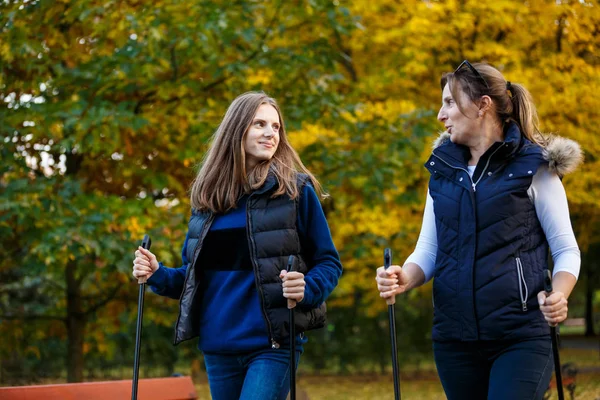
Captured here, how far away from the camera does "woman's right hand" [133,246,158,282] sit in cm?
400

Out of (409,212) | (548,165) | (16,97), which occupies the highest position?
(16,97)

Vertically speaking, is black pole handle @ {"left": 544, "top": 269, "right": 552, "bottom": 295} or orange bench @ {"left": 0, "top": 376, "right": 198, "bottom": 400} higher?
black pole handle @ {"left": 544, "top": 269, "right": 552, "bottom": 295}

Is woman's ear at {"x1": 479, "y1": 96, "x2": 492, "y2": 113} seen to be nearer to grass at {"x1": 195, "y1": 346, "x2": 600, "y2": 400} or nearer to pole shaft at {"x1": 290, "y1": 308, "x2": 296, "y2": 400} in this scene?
pole shaft at {"x1": 290, "y1": 308, "x2": 296, "y2": 400}

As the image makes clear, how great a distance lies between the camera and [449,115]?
12.0ft

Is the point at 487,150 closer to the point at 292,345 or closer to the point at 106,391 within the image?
the point at 292,345

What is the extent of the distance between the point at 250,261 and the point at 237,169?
0.45 m

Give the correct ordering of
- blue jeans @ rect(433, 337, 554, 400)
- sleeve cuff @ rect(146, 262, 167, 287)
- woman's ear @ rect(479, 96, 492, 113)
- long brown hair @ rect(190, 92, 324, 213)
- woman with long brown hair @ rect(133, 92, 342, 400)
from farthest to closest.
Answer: sleeve cuff @ rect(146, 262, 167, 287) < long brown hair @ rect(190, 92, 324, 213) < woman with long brown hair @ rect(133, 92, 342, 400) < woman's ear @ rect(479, 96, 492, 113) < blue jeans @ rect(433, 337, 554, 400)

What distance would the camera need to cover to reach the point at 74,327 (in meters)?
11.6

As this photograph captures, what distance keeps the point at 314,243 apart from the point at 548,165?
1.04 meters

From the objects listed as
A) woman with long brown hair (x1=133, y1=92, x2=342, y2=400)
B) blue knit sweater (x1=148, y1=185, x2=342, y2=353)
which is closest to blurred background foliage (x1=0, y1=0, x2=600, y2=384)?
woman with long brown hair (x1=133, y1=92, x2=342, y2=400)

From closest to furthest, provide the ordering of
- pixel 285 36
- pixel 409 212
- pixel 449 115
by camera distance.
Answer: pixel 449 115
pixel 285 36
pixel 409 212

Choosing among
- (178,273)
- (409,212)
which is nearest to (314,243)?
(178,273)

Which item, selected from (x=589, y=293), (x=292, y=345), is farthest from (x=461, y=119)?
(x=589, y=293)

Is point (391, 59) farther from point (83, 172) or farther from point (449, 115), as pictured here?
point (449, 115)
